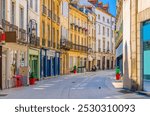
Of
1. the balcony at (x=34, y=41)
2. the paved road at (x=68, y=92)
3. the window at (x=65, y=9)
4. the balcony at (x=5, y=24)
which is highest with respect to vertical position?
the window at (x=65, y=9)

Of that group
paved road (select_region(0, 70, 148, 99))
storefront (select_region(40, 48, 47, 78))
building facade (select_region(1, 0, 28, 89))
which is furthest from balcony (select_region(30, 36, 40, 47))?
paved road (select_region(0, 70, 148, 99))

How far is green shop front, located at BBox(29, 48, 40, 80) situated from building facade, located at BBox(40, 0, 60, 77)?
179 centimetres

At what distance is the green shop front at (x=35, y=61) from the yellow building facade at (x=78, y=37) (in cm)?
2077

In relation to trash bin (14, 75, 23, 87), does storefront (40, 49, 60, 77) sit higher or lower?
higher

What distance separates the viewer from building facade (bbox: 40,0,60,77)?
42.9 metres

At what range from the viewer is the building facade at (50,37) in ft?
141

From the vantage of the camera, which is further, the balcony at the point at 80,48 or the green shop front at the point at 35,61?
the balcony at the point at 80,48

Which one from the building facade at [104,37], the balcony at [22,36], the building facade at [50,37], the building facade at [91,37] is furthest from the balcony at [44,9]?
the building facade at [104,37]

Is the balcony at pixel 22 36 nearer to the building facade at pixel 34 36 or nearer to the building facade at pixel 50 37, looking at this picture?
the building facade at pixel 34 36

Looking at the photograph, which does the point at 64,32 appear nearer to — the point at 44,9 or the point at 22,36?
the point at 44,9

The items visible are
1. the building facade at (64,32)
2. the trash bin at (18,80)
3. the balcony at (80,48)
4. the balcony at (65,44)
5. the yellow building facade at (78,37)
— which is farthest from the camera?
the balcony at (80,48)

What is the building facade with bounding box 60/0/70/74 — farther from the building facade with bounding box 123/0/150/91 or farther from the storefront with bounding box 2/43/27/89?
the building facade with bounding box 123/0/150/91

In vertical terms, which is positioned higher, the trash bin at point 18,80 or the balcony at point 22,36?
the balcony at point 22,36

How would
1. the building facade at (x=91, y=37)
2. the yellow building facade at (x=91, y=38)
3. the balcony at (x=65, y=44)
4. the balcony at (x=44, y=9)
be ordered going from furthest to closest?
the yellow building facade at (x=91, y=38), the building facade at (x=91, y=37), the balcony at (x=65, y=44), the balcony at (x=44, y=9)
